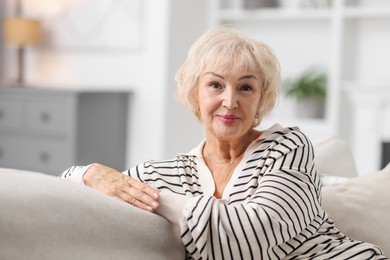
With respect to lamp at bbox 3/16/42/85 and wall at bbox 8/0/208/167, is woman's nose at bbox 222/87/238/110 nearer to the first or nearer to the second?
wall at bbox 8/0/208/167

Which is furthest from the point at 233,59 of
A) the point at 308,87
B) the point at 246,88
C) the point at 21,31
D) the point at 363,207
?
the point at 21,31

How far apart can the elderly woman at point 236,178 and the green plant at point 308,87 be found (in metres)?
3.68

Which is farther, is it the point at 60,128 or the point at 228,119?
the point at 60,128

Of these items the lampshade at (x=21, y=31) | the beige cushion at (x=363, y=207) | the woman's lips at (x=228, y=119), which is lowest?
the beige cushion at (x=363, y=207)

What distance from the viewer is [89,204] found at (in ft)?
4.56

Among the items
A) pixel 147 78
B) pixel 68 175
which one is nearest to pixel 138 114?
pixel 147 78

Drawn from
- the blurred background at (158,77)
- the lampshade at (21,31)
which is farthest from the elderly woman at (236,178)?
the lampshade at (21,31)

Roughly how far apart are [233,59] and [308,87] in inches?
154

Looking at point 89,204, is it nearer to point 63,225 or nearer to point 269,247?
point 63,225

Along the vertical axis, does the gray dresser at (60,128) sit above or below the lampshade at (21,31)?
below

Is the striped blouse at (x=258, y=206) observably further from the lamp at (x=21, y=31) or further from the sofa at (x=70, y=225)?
the lamp at (x=21, y=31)

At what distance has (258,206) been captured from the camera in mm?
1552

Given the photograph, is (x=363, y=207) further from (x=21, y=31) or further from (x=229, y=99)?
(x=21, y=31)

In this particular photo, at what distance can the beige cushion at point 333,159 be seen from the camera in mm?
2371
